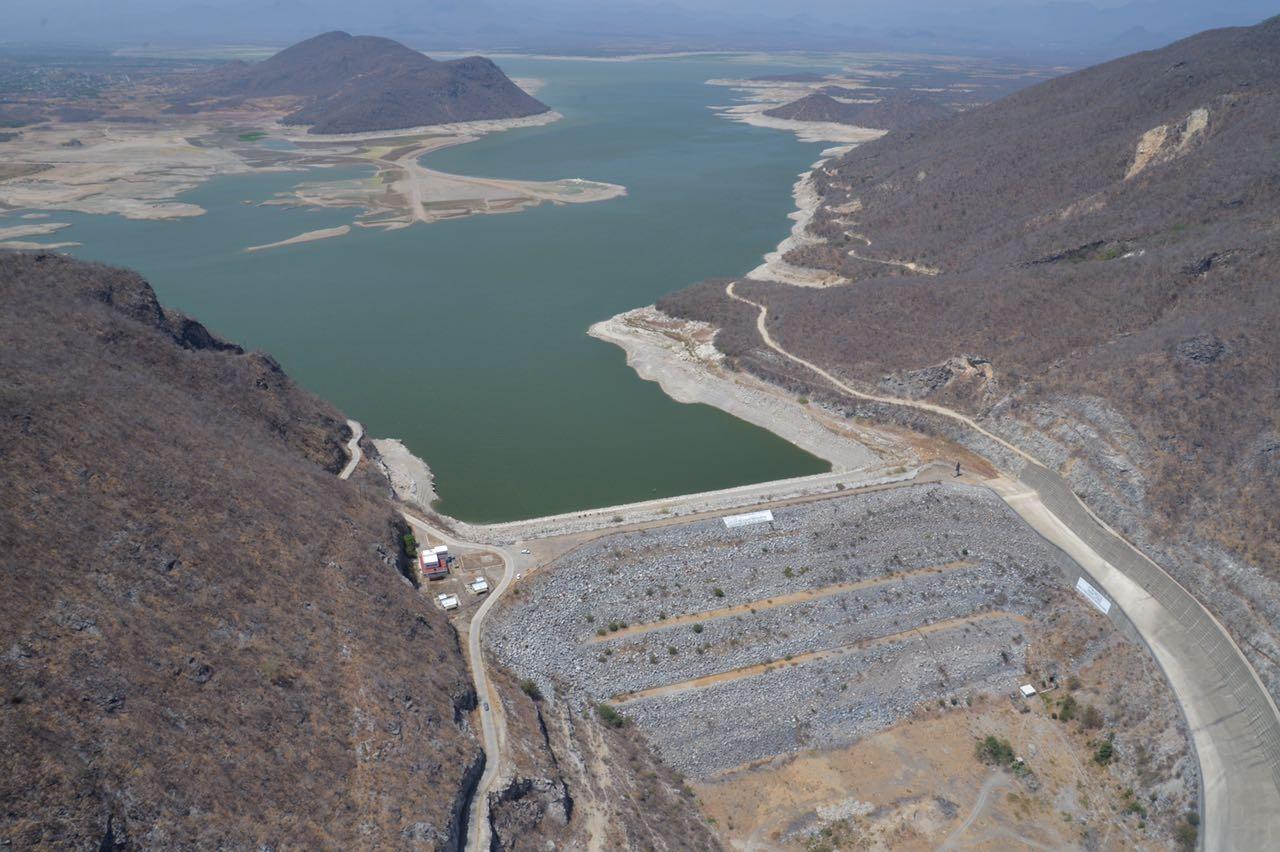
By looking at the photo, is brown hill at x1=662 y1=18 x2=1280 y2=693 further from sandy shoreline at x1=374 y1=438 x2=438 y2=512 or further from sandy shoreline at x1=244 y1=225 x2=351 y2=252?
sandy shoreline at x1=244 y1=225 x2=351 y2=252

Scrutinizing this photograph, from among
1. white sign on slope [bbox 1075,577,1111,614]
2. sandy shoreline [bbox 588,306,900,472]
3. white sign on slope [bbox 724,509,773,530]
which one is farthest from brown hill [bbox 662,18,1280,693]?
white sign on slope [bbox 724,509,773,530]

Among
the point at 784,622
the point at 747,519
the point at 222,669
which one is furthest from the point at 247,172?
the point at 784,622

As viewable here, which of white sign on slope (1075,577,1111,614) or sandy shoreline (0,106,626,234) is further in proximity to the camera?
sandy shoreline (0,106,626,234)

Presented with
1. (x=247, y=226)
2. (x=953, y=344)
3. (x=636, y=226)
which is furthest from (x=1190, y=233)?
(x=247, y=226)

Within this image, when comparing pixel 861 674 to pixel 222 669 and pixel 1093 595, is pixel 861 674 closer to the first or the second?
pixel 1093 595

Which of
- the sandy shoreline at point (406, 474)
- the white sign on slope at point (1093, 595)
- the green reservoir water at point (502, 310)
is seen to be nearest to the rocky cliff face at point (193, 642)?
the sandy shoreline at point (406, 474)

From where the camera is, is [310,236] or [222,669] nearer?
[222,669]
